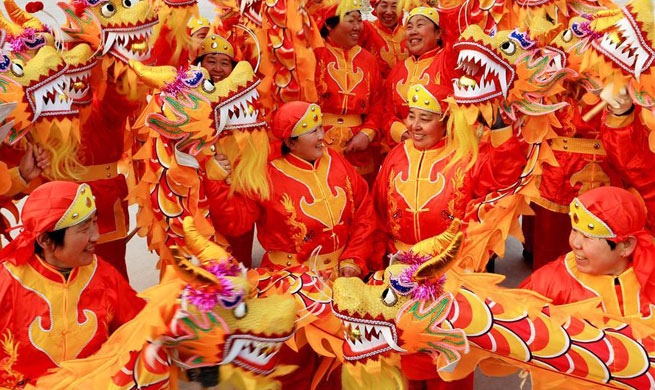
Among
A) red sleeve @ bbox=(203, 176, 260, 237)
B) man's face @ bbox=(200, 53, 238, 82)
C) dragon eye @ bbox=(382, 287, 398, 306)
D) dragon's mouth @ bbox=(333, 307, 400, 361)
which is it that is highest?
dragon eye @ bbox=(382, 287, 398, 306)

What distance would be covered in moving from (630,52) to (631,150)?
1.31 feet

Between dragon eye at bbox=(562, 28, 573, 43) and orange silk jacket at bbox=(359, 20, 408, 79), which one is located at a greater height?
dragon eye at bbox=(562, 28, 573, 43)

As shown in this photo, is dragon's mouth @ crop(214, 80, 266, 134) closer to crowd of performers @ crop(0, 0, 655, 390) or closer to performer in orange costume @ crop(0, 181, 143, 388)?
crowd of performers @ crop(0, 0, 655, 390)

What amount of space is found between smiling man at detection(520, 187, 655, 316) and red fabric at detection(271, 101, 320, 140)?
1.15 meters

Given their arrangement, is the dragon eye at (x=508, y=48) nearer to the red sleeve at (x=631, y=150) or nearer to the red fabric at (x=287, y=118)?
the red sleeve at (x=631, y=150)

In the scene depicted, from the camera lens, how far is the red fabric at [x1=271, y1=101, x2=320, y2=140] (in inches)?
122

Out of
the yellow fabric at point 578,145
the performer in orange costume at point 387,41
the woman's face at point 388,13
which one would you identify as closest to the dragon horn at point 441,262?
the yellow fabric at point 578,145

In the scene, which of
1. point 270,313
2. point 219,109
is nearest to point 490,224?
point 219,109

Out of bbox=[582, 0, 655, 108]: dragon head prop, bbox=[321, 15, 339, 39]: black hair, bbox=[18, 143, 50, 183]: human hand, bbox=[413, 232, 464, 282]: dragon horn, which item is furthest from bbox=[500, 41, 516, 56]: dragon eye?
bbox=[18, 143, 50, 183]: human hand

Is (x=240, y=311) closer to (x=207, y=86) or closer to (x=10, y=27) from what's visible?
(x=207, y=86)

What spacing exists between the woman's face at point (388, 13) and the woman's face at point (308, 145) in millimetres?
1903

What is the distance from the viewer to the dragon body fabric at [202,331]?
1.88 metres

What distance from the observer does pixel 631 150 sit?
2963mm

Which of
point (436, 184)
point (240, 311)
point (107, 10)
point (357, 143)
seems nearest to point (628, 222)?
point (436, 184)
